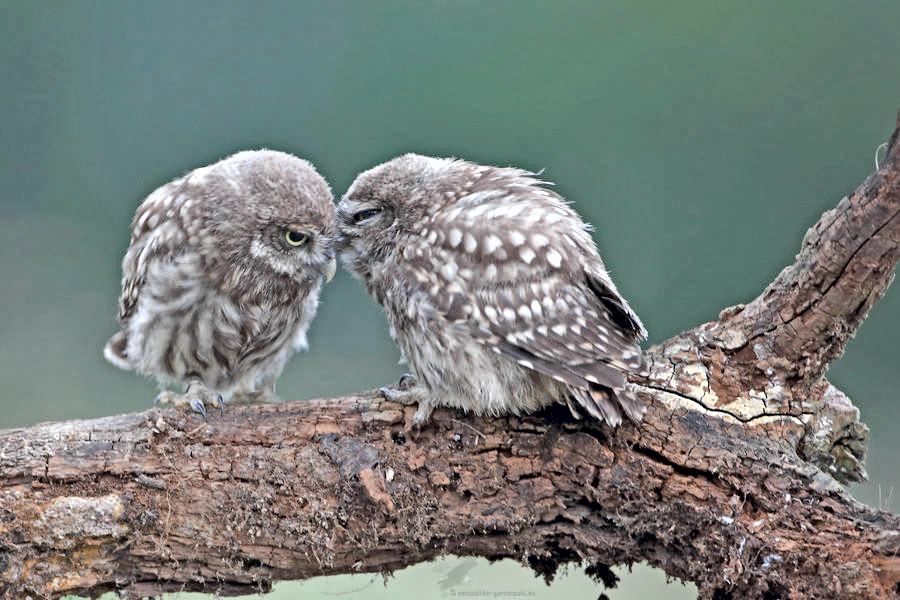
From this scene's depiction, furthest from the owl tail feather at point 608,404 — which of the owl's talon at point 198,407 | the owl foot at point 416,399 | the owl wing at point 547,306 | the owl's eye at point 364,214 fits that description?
the owl's talon at point 198,407

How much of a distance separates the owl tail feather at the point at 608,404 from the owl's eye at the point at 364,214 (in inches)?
36.2

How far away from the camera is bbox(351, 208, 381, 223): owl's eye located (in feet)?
9.52

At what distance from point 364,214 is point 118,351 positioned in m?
1.16

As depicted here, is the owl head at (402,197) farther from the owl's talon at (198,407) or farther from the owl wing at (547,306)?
the owl's talon at (198,407)

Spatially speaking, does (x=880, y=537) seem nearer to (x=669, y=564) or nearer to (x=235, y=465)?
(x=669, y=564)

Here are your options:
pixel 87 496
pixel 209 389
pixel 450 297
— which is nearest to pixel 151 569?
pixel 87 496

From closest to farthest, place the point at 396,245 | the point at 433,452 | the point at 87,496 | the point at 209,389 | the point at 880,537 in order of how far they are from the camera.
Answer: the point at 880,537 < the point at 87,496 < the point at 433,452 < the point at 396,245 < the point at 209,389

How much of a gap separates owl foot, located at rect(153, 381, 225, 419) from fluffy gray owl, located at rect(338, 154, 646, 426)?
1.87ft

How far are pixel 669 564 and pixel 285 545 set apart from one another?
1095mm

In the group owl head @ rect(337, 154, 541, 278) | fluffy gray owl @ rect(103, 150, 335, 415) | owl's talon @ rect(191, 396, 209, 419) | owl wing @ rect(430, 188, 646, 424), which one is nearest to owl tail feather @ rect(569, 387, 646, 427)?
owl wing @ rect(430, 188, 646, 424)

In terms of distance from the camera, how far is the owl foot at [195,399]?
274cm

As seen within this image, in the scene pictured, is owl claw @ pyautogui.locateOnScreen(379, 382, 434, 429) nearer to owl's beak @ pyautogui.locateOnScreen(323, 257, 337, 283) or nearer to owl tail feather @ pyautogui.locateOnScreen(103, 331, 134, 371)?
owl's beak @ pyautogui.locateOnScreen(323, 257, 337, 283)

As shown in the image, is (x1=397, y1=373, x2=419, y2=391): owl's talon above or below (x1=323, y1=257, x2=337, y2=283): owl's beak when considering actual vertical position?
below

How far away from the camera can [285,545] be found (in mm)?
2461
